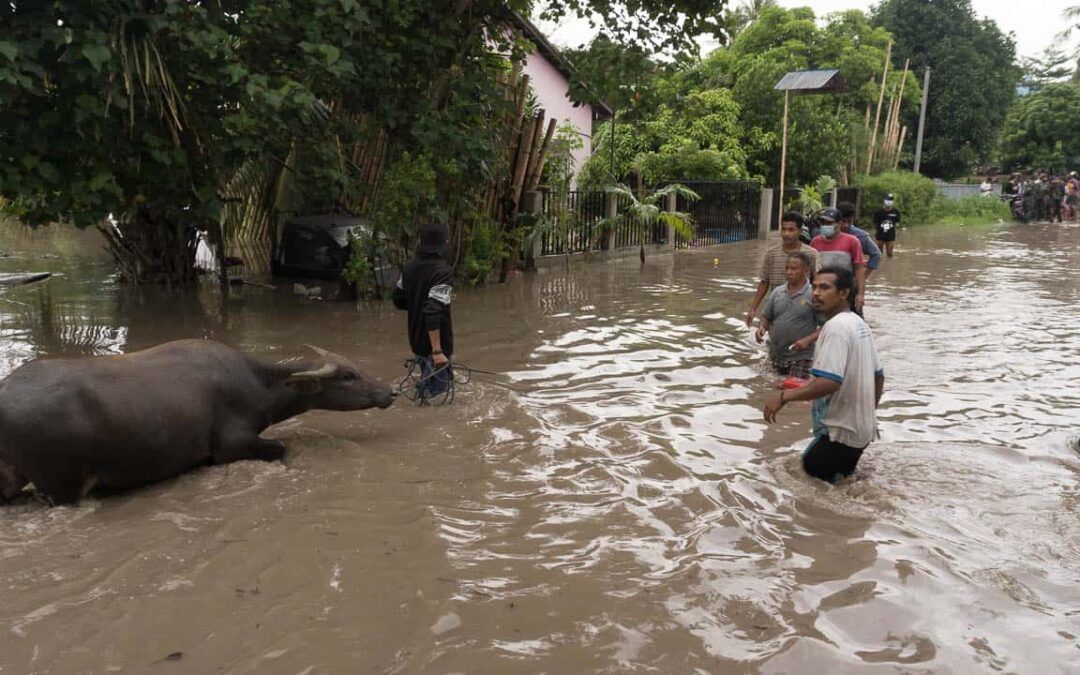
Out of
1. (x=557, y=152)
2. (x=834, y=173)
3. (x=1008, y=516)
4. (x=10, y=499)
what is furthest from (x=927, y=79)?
(x=10, y=499)

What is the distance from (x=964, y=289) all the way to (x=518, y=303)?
7.86m

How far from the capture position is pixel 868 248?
927cm

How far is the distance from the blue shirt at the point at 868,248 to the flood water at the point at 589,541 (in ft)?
3.83

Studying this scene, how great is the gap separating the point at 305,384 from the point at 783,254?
4809 millimetres

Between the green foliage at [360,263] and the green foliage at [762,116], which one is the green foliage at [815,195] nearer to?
the green foliage at [762,116]

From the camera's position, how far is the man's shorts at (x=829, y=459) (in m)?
5.30

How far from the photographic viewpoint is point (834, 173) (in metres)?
27.5

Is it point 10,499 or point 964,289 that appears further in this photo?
point 964,289

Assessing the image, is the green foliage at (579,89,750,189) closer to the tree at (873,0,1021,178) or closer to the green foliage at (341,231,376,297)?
the green foliage at (341,231,376,297)

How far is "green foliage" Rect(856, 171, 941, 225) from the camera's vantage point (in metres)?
28.9

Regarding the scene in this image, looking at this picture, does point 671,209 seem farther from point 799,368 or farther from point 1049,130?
point 1049,130

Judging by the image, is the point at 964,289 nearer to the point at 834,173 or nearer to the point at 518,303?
the point at 518,303

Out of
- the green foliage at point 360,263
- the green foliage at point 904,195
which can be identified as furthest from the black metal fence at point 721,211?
the green foliage at point 360,263

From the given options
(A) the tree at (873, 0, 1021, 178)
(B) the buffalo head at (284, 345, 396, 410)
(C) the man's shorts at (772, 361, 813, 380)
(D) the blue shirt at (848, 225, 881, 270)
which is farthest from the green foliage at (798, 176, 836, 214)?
(B) the buffalo head at (284, 345, 396, 410)
